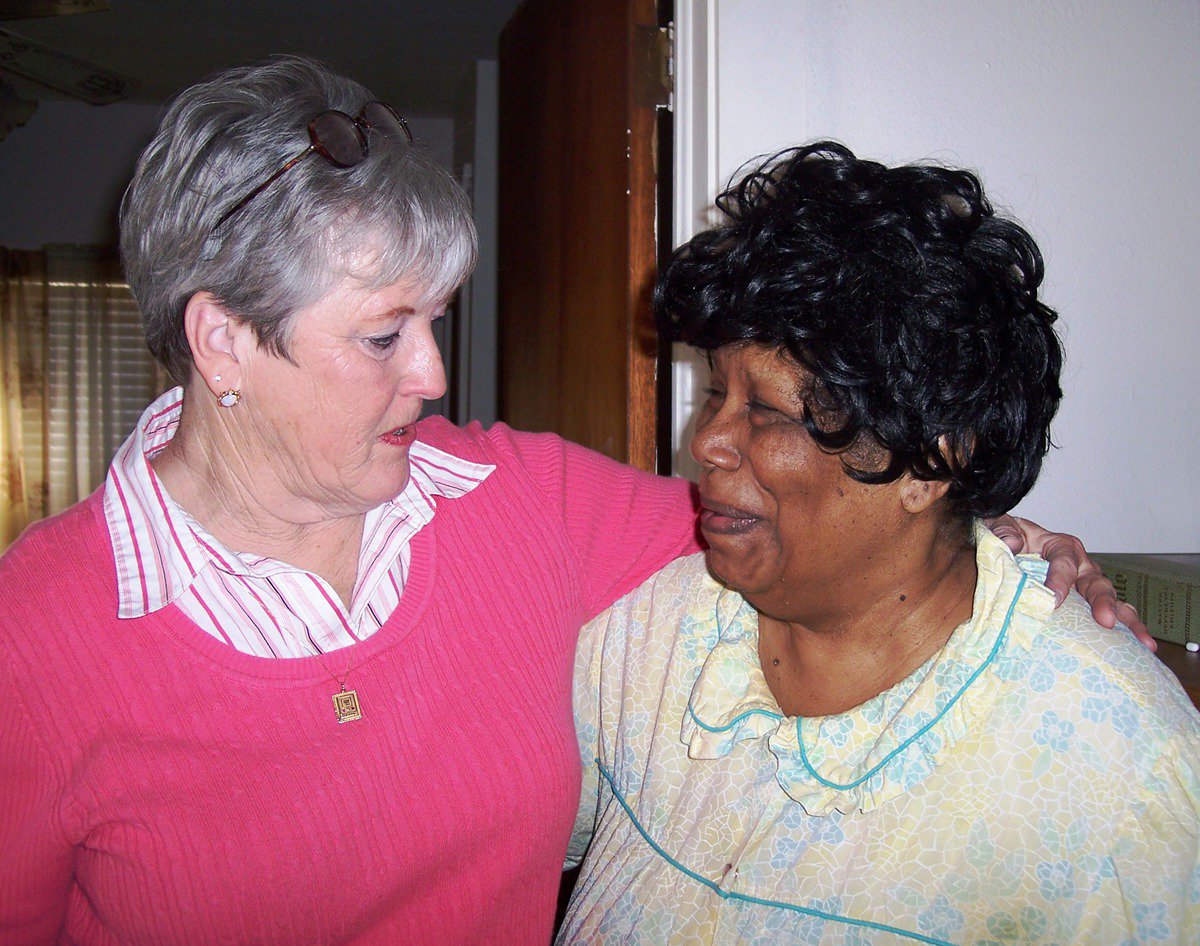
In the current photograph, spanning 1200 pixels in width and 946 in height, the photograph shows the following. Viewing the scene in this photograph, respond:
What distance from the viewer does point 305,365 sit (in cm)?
91

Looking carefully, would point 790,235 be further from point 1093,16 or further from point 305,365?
point 1093,16

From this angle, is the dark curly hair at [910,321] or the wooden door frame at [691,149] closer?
the dark curly hair at [910,321]

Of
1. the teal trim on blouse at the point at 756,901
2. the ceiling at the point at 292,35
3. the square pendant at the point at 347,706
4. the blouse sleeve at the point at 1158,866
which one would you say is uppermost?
the ceiling at the point at 292,35

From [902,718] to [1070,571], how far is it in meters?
0.26

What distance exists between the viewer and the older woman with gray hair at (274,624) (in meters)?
0.86

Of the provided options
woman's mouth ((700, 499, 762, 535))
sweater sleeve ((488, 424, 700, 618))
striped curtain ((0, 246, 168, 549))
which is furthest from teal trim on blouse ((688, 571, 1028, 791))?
striped curtain ((0, 246, 168, 549))

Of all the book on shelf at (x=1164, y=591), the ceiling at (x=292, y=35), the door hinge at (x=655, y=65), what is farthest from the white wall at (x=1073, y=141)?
the ceiling at (x=292, y=35)

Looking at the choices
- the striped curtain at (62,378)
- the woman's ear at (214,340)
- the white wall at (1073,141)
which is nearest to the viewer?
the woman's ear at (214,340)

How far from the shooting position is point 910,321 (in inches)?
35.9

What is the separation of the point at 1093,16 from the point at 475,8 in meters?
2.71

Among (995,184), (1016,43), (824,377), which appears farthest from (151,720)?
(1016,43)

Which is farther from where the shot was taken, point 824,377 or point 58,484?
point 58,484

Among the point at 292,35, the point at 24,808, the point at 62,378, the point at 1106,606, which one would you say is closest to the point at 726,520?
the point at 1106,606

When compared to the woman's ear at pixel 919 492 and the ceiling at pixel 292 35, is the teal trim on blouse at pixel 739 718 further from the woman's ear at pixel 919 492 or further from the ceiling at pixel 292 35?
the ceiling at pixel 292 35
